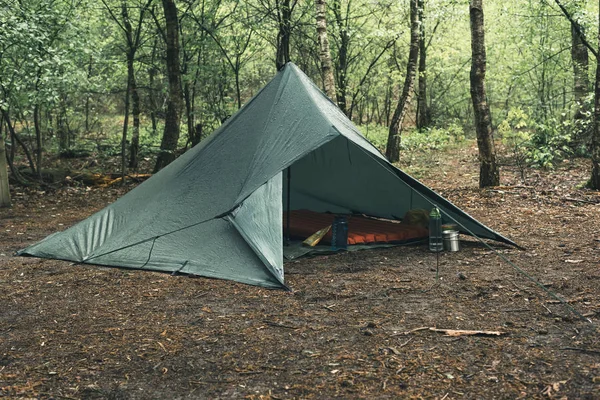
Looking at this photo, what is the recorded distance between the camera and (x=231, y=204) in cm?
555

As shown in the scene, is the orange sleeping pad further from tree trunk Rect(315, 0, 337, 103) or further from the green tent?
tree trunk Rect(315, 0, 337, 103)

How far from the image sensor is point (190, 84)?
1502 centimetres

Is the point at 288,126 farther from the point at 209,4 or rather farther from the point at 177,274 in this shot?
the point at 209,4

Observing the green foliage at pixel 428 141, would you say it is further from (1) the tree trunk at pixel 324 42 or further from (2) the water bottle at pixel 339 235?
(2) the water bottle at pixel 339 235

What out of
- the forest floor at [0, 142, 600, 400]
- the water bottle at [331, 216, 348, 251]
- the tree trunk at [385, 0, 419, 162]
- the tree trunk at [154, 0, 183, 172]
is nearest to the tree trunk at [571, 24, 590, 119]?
the tree trunk at [385, 0, 419, 162]

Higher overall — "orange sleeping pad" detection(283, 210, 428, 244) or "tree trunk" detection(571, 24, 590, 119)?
"tree trunk" detection(571, 24, 590, 119)

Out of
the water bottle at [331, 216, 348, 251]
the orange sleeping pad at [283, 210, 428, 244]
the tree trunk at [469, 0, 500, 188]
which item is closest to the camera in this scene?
the water bottle at [331, 216, 348, 251]

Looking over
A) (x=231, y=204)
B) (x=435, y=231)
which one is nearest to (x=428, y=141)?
(x=435, y=231)

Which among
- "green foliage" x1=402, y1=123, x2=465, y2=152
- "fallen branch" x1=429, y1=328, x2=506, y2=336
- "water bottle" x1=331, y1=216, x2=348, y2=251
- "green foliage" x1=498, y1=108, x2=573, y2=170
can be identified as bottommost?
"fallen branch" x1=429, y1=328, x2=506, y2=336

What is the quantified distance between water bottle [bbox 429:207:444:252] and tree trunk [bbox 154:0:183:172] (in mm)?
7027

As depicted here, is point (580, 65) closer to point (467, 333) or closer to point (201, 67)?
point (201, 67)

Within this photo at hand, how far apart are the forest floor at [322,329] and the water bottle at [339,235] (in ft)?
0.73

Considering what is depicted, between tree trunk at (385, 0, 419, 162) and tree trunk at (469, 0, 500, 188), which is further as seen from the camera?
tree trunk at (385, 0, 419, 162)

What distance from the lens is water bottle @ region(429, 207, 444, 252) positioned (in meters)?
5.99
